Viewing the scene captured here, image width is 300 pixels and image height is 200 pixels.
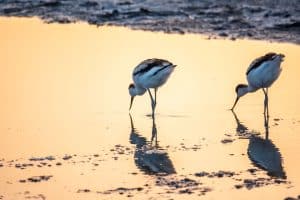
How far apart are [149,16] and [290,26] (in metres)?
3.49

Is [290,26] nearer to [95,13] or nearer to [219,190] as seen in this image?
[95,13]

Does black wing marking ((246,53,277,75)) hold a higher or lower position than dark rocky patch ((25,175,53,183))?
higher

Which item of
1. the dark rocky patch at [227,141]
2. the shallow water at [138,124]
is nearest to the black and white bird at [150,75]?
the shallow water at [138,124]

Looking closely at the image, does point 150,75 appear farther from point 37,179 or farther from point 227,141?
point 37,179

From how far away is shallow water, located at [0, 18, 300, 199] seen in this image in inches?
399

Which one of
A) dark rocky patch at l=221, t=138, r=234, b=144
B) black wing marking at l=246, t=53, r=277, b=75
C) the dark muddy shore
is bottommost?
dark rocky patch at l=221, t=138, r=234, b=144

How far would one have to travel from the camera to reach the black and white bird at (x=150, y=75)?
13.5 metres

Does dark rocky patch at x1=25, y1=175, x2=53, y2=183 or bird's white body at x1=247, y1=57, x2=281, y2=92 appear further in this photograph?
bird's white body at x1=247, y1=57, x2=281, y2=92

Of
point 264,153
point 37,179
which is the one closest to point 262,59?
point 264,153

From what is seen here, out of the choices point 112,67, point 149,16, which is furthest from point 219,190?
point 149,16

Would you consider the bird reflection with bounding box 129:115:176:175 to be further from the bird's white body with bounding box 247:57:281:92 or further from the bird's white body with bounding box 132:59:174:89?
the bird's white body with bounding box 247:57:281:92

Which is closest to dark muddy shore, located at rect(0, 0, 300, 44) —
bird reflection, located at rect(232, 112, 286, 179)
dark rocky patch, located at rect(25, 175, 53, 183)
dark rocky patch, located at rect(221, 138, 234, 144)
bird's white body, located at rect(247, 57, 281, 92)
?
bird's white body, located at rect(247, 57, 281, 92)

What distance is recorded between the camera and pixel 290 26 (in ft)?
62.0

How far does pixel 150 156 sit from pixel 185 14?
32.9 ft
